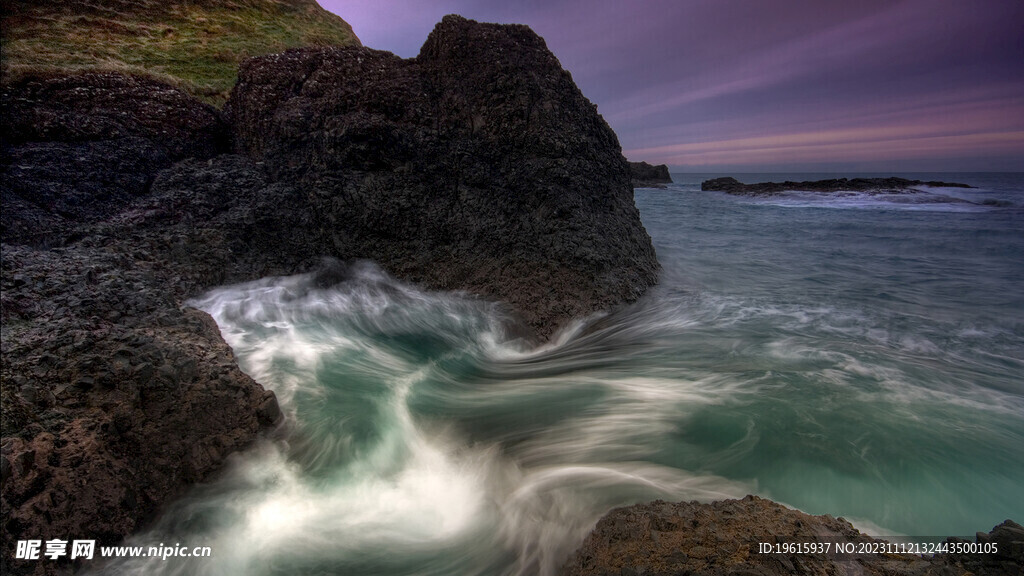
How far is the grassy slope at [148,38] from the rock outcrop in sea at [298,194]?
0.81 meters

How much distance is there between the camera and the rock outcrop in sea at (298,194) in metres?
3.34

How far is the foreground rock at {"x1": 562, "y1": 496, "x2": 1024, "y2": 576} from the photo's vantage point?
6.21 ft

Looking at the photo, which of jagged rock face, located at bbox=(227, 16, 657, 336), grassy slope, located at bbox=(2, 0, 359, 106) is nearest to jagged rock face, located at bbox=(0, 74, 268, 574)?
grassy slope, located at bbox=(2, 0, 359, 106)

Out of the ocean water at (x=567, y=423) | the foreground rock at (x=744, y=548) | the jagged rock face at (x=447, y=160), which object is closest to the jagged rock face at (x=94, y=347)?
the ocean water at (x=567, y=423)

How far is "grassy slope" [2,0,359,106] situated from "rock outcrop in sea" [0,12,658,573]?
0.81m

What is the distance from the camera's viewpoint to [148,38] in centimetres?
756

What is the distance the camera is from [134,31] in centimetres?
755

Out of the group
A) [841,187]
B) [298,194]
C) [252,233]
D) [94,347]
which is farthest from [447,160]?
[841,187]

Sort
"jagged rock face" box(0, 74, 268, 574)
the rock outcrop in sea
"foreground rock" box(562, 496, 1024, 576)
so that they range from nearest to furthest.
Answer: "foreground rock" box(562, 496, 1024, 576)
"jagged rock face" box(0, 74, 268, 574)
the rock outcrop in sea

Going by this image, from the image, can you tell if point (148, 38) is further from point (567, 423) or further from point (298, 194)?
point (567, 423)

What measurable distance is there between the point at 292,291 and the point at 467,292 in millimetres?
2181

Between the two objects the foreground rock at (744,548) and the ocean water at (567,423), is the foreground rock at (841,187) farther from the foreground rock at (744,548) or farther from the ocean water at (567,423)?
the foreground rock at (744,548)

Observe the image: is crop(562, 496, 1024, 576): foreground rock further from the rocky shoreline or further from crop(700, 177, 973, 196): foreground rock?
crop(700, 177, 973, 196): foreground rock

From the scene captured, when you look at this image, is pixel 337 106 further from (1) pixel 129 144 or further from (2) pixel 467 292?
(2) pixel 467 292
